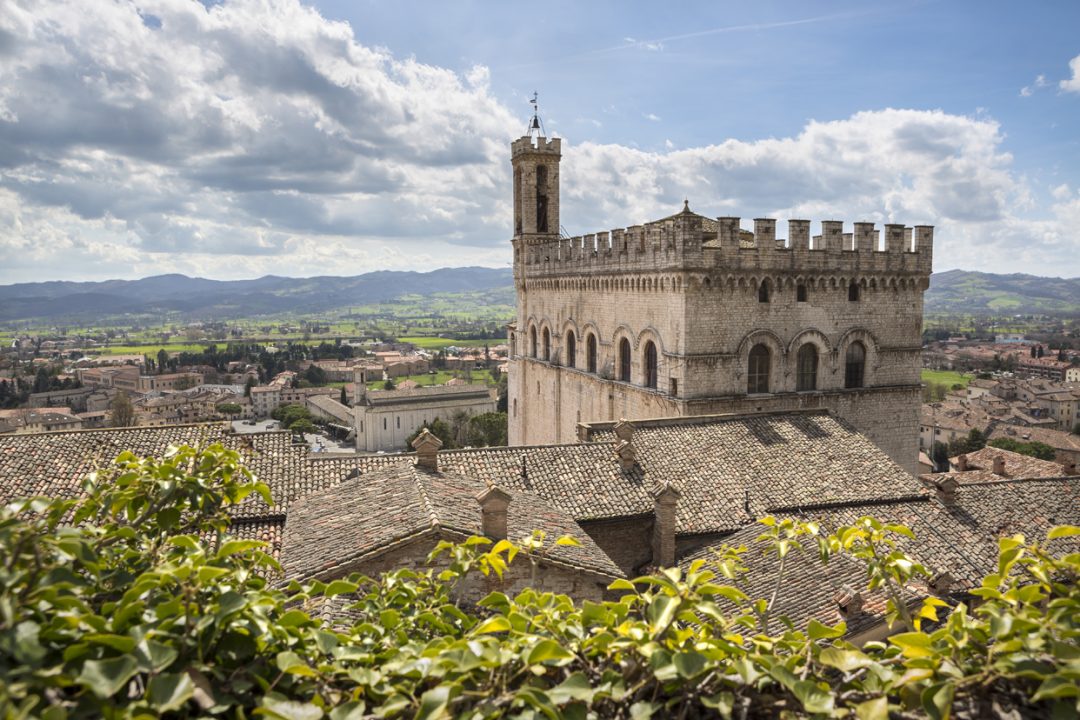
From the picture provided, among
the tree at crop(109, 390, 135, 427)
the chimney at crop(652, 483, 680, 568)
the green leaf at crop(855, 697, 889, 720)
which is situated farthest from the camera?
the tree at crop(109, 390, 135, 427)

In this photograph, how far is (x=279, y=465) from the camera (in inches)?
746

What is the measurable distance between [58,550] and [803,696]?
12.5 ft

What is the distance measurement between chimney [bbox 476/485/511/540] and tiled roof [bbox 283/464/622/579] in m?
0.25

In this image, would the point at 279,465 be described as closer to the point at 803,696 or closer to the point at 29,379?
the point at 803,696

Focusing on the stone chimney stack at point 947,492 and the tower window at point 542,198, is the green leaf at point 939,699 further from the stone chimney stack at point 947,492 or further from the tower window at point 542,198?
the tower window at point 542,198

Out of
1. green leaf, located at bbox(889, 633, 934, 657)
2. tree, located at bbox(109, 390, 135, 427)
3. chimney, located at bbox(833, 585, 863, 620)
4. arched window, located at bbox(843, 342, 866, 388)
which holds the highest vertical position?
green leaf, located at bbox(889, 633, 934, 657)

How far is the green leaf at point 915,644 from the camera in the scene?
3912 mm

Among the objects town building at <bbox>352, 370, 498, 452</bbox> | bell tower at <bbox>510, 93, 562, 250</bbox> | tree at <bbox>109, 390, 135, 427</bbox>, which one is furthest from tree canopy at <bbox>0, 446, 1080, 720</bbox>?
town building at <bbox>352, 370, 498, 452</bbox>

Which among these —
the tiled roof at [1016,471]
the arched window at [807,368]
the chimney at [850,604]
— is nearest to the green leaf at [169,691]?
the chimney at [850,604]

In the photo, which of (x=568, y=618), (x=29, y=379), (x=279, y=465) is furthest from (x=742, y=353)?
(x=29, y=379)

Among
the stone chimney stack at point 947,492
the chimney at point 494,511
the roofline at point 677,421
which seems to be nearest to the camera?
the chimney at point 494,511

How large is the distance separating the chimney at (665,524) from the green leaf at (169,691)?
13945mm

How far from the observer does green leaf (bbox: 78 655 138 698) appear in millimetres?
3248

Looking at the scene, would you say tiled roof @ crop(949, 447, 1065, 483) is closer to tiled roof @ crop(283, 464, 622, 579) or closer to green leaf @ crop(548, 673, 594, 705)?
tiled roof @ crop(283, 464, 622, 579)
